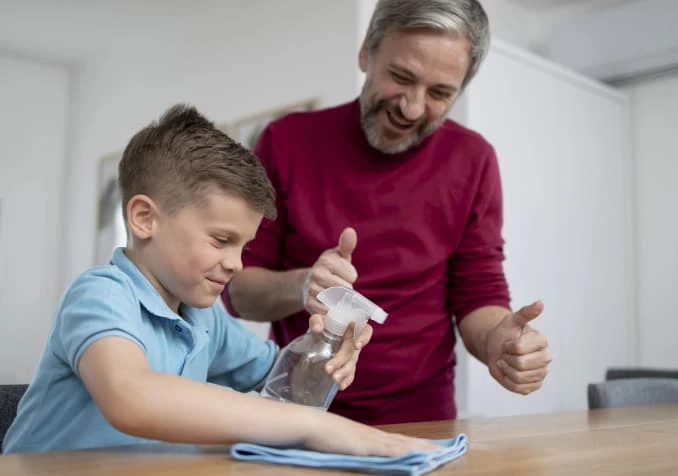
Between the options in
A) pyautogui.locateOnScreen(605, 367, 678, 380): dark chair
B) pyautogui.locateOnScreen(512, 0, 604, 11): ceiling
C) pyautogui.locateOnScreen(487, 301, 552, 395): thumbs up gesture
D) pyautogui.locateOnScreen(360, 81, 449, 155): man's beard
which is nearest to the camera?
pyautogui.locateOnScreen(487, 301, 552, 395): thumbs up gesture

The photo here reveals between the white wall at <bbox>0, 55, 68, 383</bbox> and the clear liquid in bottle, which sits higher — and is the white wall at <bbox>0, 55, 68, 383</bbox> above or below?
above

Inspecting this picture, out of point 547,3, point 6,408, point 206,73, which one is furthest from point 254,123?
point 6,408

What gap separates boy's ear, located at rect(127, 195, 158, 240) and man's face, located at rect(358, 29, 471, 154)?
0.59m

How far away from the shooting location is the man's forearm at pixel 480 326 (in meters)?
1.44

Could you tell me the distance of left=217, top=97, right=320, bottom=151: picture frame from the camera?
10.9 feet

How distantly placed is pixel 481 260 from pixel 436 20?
0.47m

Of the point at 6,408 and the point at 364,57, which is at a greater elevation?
the point at 364,57

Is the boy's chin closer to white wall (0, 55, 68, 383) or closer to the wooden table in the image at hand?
the wooden table

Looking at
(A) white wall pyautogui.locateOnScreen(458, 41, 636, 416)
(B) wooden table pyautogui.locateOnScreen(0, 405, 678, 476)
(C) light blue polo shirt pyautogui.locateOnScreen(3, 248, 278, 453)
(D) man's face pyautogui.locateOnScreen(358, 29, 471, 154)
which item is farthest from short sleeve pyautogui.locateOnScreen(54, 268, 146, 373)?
(A) white wall pyautogui.locateOnScreen(458, 41, 636, 416)

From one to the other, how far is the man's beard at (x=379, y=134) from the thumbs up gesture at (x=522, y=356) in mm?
415

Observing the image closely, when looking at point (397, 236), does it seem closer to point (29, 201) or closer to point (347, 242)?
point (347, 242)

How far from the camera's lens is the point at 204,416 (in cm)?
76

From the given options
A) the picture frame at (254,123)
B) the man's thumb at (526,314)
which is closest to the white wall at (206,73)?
the picture frame at (254,123)

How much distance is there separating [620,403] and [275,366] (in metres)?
0.88
